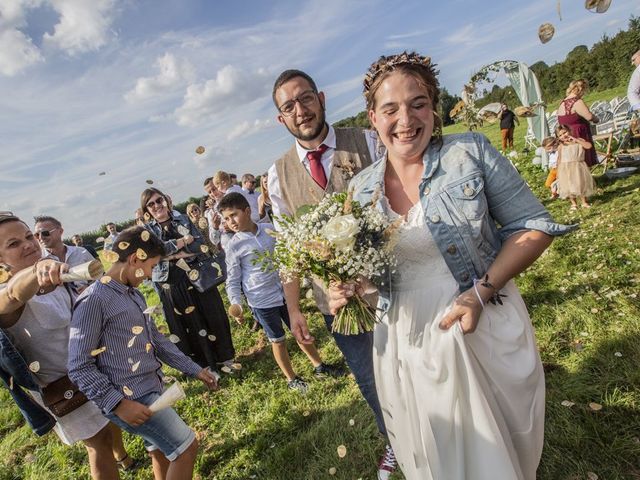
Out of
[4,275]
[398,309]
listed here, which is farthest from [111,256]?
[398,309]

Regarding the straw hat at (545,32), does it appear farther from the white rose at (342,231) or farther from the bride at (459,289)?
the white rose at (342,231)

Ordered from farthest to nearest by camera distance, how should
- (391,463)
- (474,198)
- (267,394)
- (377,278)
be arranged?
(267,394) < (391,463) < (377,278) < (474,198)

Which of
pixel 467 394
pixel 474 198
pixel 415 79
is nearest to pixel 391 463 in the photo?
pixel 467 394

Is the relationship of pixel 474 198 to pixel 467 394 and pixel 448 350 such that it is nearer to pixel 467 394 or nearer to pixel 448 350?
pixel 448 350

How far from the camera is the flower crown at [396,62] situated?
187cm

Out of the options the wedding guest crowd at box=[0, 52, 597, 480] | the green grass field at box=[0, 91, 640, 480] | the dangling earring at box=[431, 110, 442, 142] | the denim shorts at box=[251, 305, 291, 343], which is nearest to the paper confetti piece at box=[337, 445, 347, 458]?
the green grass field at box=[0, 91, 640, 480]

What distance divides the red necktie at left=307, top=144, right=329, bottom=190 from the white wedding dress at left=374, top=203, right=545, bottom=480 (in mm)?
780

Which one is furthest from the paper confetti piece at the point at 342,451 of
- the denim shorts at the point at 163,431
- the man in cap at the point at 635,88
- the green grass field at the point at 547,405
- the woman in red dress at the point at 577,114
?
the man in cap at the point at 635,88

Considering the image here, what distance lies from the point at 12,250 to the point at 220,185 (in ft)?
18.1

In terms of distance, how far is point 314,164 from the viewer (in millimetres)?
2652

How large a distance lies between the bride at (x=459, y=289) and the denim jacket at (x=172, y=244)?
363cm

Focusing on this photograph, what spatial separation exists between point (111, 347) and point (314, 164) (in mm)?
1944

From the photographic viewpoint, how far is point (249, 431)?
4.09 meters

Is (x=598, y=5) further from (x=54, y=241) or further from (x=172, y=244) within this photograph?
(x=54, y=241)
